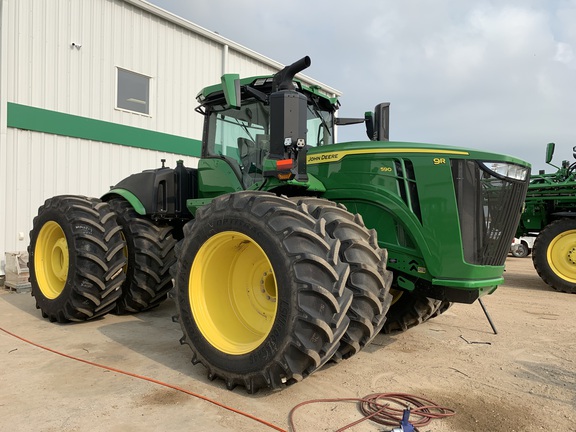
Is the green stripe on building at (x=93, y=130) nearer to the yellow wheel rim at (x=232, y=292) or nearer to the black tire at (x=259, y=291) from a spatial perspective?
the black tire at (x=259, y=291)

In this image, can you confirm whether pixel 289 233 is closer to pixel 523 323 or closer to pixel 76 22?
pixel 523 323

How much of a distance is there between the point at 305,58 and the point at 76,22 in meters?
6.56

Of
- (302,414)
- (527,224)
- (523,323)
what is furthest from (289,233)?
(527,224)

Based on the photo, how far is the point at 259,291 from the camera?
12.8 feet

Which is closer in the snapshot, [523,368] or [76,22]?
[523,368]

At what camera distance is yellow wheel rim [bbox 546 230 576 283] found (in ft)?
29.0

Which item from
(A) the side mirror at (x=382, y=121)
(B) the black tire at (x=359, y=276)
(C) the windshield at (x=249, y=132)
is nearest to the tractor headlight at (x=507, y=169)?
(B) the black tire at (x=359, y=276)

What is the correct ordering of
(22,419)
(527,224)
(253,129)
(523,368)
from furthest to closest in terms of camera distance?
1. (527,224)
2. (253,129)
3. (523,368)
4. (22,419)

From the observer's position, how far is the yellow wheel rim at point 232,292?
12.0 feet

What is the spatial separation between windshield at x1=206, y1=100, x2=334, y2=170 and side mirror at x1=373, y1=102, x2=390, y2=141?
502 mm

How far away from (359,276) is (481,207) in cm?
126

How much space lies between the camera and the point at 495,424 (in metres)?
2.92

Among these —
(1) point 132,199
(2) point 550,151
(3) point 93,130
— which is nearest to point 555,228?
(2) point 550,151

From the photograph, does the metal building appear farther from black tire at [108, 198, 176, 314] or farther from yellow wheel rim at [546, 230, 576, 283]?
yellow wheel rim at [546, 230, 576, 283]
